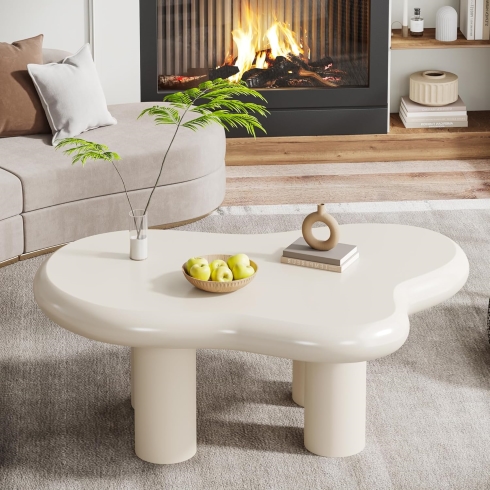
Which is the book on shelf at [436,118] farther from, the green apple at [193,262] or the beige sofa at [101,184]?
the green apple at [193,262]

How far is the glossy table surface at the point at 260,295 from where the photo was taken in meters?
2.40

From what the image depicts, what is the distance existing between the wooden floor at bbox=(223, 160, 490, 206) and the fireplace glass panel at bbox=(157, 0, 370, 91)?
509 mm

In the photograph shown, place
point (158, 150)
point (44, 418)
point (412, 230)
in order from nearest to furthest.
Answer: point (44, 418), point (412, 230), point (158, 150)

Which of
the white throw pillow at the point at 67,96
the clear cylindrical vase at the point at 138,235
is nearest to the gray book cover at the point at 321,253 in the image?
the clear cylindrical vase at the point at 138,235

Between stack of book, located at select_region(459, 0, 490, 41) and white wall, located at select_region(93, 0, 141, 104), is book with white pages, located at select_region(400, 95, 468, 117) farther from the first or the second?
white wall, located at select_region(93, 0, 141, 104)

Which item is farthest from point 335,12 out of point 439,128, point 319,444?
point 319,444

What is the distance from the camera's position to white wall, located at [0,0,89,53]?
4.96m

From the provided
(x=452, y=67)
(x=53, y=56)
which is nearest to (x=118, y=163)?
(x=53, y=56)

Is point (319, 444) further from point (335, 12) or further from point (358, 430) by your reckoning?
point (335, 12)

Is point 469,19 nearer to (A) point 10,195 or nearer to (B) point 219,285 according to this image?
(A) point 10,195

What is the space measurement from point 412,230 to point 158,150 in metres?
1.45

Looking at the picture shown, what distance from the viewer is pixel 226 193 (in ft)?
16.0

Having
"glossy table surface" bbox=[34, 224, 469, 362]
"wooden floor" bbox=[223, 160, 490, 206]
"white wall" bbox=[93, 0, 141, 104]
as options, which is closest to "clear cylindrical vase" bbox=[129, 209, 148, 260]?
"glossy table surface" bbox=[34, 224, 469, 362]

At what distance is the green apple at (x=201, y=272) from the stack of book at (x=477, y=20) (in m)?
3.36
